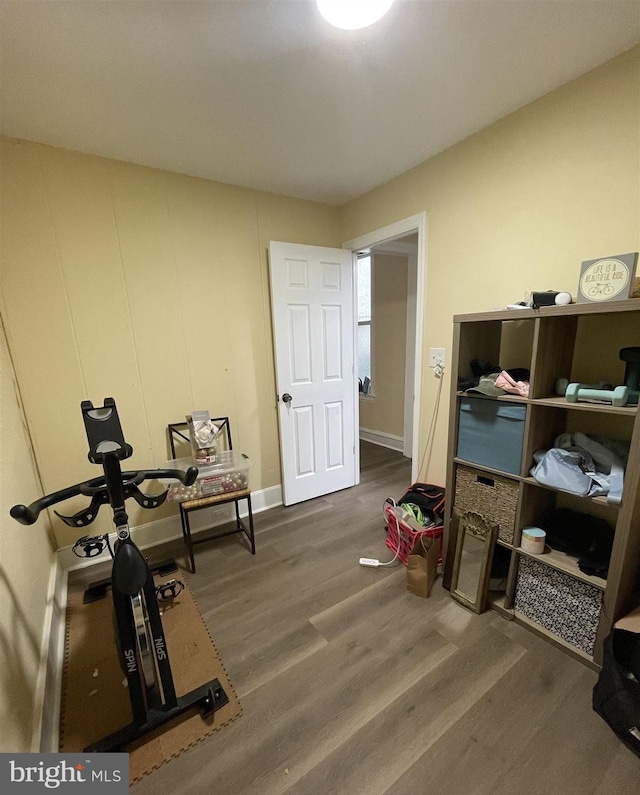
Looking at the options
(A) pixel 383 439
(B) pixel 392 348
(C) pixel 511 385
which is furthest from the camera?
(A) pixel 383 439

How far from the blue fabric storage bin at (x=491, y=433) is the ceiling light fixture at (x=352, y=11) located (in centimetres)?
150

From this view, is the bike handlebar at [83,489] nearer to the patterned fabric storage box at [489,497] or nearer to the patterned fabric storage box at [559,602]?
the patterned fabric storage box at [489,497]

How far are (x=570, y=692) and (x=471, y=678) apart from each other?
1.19 ft

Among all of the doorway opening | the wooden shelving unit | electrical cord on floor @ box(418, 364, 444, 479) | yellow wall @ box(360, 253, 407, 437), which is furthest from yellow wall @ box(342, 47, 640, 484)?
yellow wall @ box(360, 253, 407, 437)

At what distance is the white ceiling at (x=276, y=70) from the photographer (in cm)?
112

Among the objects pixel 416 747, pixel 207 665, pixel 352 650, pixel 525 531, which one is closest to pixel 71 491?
pixel 207 665

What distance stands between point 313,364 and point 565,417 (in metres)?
1.70

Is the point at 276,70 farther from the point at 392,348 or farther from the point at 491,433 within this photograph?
the point at 392,348

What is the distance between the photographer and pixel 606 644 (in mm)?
1225

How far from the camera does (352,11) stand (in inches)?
42.1

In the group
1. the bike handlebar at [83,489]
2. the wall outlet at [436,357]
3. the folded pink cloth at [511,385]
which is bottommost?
the bike handlebar at [83,489]

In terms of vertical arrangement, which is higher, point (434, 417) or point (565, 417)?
point (565, 417)

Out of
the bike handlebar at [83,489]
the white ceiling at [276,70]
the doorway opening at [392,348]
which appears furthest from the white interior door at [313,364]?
the bike handlebar at [83,489]

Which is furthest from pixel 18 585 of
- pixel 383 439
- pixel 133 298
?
pixel 383 439
